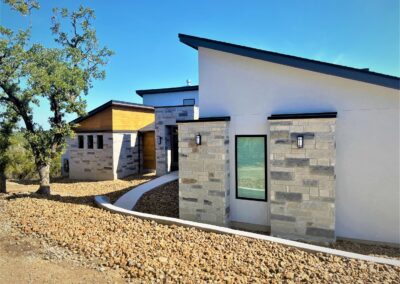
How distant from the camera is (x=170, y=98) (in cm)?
1966

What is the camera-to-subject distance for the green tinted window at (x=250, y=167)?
654 centimetres

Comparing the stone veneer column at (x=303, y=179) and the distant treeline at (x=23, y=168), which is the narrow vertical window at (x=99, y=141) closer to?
the distant treeline at (x=23, y=168)

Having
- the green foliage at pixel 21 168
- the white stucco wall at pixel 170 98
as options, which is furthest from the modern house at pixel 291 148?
the green foliage at pixel 21 168

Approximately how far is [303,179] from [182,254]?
3.13m

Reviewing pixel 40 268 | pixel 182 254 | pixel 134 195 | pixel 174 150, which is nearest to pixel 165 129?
pixel 174 150

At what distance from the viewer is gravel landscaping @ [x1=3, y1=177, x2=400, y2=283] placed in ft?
12.4

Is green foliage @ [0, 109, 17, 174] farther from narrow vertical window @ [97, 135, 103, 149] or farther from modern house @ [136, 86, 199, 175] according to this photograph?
modern house @ [136, 86, 199, 175]

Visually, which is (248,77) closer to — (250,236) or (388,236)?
(250,236)

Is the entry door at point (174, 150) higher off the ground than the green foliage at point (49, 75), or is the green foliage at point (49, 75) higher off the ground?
the green foliage at point (49, 75)

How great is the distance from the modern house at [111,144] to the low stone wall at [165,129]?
178 cm

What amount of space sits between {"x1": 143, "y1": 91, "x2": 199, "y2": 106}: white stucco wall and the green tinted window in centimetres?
1242

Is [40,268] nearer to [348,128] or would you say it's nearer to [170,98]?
[348,128]

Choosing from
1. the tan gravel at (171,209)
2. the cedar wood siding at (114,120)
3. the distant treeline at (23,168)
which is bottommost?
the tan gravel at (171,209)

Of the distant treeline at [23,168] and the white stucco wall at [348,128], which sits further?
the distant treeline at [23,168]
